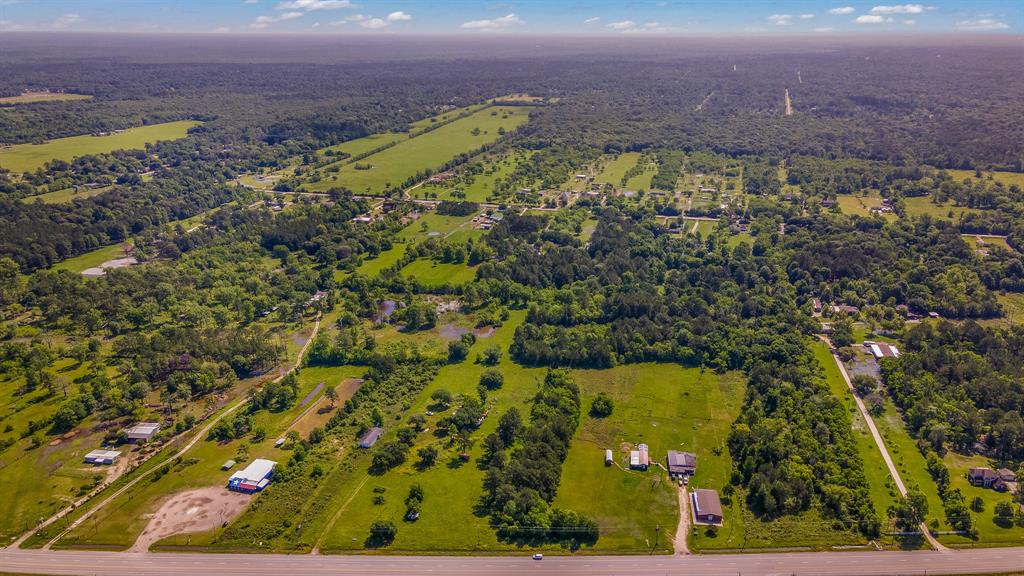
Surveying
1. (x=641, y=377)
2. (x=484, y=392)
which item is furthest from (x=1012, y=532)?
(x=484, y=392)

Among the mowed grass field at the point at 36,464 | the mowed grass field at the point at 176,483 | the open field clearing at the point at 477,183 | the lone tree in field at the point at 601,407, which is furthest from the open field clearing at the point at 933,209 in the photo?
the mowed grass field at the point at 36,464

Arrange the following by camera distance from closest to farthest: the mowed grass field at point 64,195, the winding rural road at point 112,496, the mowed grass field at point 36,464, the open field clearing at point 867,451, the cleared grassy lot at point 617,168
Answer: the winding rural road at point 112,496, the mowed grass field at point 36,464, the open field clearing at point 867,451, the mowed grass field at point 64,195, the cleared grassy lot at point 617,168

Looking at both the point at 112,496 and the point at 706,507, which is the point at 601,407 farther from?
the point at 112,496

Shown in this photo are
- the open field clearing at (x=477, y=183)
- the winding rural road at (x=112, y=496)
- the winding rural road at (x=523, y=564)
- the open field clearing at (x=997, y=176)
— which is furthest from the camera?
the open field clearing at (x=477, y=183)

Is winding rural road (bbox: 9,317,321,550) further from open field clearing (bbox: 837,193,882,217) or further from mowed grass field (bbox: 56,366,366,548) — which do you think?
open field clearing (bbox: 837,193,882,217)

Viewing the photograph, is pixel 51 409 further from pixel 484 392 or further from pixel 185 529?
pixel 484 392

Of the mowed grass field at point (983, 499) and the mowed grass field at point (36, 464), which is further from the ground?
the mowed grass field at point (36, 464)

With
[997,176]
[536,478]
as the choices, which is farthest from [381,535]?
[997,176]

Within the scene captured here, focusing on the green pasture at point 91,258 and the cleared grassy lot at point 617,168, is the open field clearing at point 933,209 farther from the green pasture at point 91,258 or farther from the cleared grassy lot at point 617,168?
the green pasture at point 91,258
